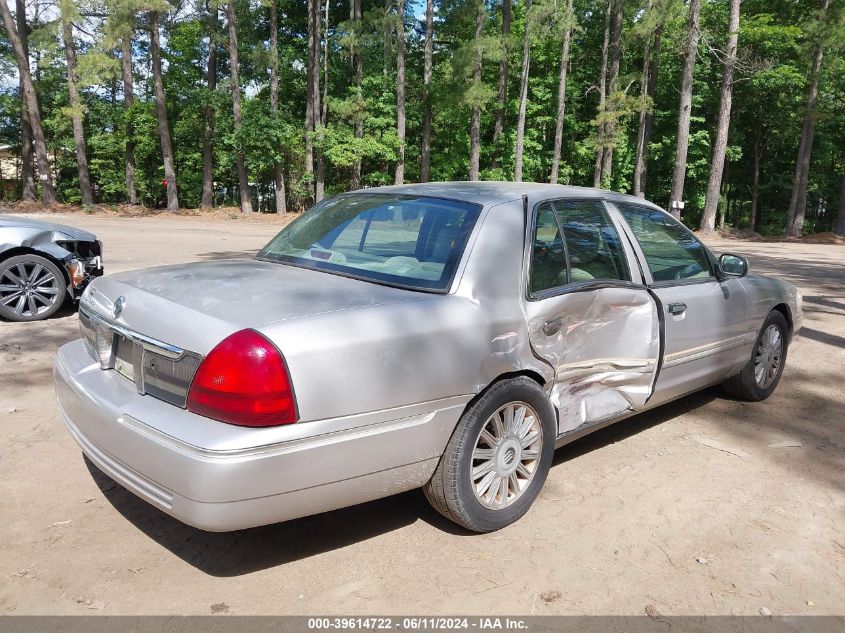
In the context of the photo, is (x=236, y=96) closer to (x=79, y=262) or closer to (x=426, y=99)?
(x=426, y=99)

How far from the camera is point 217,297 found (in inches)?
108

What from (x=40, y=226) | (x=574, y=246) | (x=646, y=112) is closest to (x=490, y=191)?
(x=574, y=246)

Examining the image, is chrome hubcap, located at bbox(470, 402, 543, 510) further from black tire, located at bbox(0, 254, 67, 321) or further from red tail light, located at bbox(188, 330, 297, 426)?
black tire, located at bbox(0, 254, 67, 321)

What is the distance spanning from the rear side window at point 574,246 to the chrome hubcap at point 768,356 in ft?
6.39

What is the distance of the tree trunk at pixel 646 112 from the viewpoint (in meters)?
34.1

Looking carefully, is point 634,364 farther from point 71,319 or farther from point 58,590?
point 71,319

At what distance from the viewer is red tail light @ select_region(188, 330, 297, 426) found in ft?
7.79

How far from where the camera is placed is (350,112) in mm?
31359

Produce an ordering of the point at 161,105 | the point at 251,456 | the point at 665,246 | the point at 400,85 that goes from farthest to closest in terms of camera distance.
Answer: the point at 400,85 → the point at 161,105 → the point at 665,246 → the point at 251,456

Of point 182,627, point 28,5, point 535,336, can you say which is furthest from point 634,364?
point 28,5

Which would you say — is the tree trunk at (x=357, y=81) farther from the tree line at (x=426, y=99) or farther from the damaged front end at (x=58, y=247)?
the damaged front end at (x=58, y=247)

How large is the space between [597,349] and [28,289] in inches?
249

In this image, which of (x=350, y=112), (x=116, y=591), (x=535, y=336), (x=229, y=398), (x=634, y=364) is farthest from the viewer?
(x=350, y=112)

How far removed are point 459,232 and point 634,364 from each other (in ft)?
4.50
